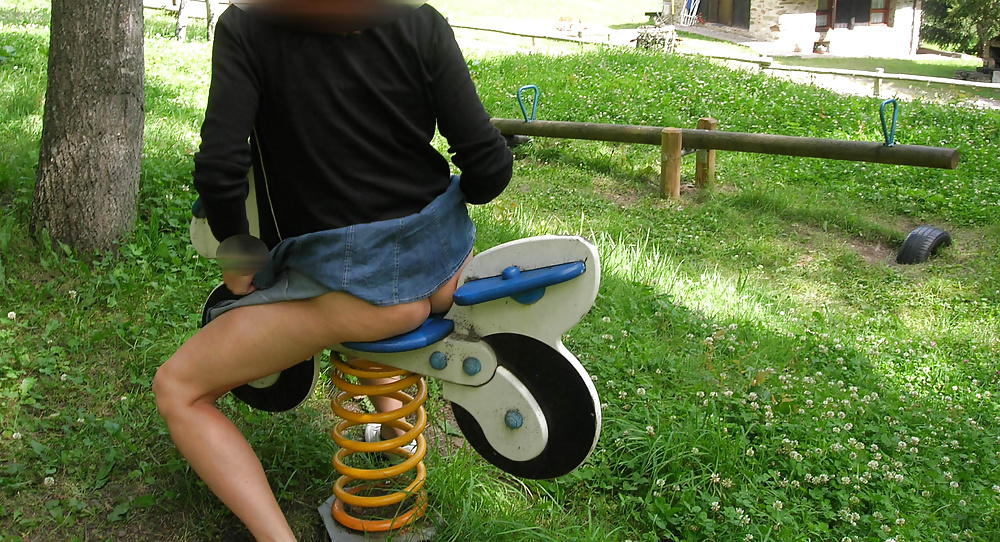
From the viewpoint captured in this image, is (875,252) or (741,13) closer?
(875,252)

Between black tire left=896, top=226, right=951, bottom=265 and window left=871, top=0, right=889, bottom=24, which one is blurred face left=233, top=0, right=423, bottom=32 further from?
window left=871, top=0, right=889, bottom=24

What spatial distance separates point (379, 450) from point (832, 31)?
93.8ft

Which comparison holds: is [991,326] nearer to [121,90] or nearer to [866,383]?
A: [866,383]

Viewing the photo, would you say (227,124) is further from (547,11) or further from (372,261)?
(547,11)

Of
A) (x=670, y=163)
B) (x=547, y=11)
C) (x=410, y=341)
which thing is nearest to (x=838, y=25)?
(x=547, y=11)

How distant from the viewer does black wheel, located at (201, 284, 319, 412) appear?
2381 millimetres

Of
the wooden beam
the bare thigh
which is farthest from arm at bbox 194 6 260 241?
the wooden beam

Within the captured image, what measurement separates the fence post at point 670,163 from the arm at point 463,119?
4.83m

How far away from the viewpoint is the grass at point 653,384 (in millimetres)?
2668

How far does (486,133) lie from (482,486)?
1195 mm

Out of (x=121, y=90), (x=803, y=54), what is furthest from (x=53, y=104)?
(x=803, y=54)

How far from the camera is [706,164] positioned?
274 inches

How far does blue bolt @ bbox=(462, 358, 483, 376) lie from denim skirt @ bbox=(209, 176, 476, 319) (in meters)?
0.21

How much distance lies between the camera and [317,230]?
198cm
